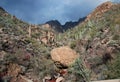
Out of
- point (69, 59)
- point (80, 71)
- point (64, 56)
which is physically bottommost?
point (80, 71)

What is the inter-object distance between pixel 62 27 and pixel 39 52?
1785 inches

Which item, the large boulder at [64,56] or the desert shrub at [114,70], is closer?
the desert shrub at [114,70]

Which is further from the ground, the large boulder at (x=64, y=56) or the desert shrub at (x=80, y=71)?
the large boulder at (x=64, y=56)

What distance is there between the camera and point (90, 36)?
27.7 metres

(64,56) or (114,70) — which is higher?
(64,56)

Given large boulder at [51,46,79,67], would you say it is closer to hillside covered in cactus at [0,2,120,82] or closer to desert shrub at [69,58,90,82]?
hillside covered in cactus at [0,2,120,82]

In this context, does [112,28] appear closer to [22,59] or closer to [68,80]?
[68,80]

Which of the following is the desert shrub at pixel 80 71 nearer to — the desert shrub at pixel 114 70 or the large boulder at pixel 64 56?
the desert shrub at pixel 114 70

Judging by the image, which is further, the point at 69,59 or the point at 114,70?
the point at 69,59

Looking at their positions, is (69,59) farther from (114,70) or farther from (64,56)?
(114,70)

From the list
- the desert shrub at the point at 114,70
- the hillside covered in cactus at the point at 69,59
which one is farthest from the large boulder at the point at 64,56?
the desert shrub at the point at 114,70

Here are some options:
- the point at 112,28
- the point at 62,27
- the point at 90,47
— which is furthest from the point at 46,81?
the point at 62,27

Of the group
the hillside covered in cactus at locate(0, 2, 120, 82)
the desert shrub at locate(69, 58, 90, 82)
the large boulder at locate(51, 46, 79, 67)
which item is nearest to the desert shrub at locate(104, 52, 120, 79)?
the hillside covered in cactus at locate(0, 2, 120, 82)

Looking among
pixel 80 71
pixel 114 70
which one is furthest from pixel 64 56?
pixel 114 70
